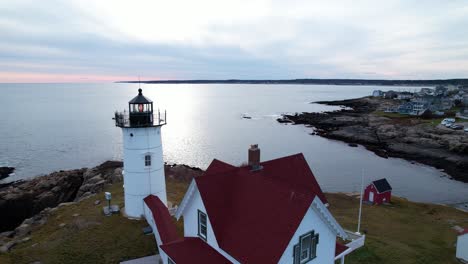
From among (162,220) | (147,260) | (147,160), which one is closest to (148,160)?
(147,160)

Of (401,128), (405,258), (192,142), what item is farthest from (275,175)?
(401,128)

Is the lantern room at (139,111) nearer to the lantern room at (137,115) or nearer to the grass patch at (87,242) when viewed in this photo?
the lantern room at (137,115)

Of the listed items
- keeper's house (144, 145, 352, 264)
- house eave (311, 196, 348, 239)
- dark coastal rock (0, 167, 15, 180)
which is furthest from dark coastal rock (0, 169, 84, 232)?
house eave (311, 196, 348, 239)

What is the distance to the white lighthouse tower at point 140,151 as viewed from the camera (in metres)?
19.8

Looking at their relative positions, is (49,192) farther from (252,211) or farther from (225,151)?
(225,151)

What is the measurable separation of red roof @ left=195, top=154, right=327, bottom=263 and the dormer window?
2.75ft

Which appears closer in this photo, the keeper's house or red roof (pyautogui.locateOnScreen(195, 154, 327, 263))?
red roof (pyautogui.locateOnScreen(195, 154, 327, 263))

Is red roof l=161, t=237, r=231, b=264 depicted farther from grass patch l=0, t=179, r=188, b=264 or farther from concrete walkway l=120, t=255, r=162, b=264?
grass patch l=0, t=179, r=188, b=264

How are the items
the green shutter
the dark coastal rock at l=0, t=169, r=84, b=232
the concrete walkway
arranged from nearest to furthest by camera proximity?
1. the green shutter
2. the concrete walkway
3. the dark coastal rock at l=0, t=169, r=84, b=232

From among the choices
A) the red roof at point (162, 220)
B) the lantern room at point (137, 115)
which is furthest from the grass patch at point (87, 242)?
the lantern room at point (137, 115)

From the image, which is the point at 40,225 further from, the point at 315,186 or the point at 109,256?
the point at 315,186

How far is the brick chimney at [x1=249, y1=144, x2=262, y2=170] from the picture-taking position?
49.5 feet

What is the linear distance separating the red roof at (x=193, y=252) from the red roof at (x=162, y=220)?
9.11 ft

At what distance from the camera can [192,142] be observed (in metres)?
69.2
